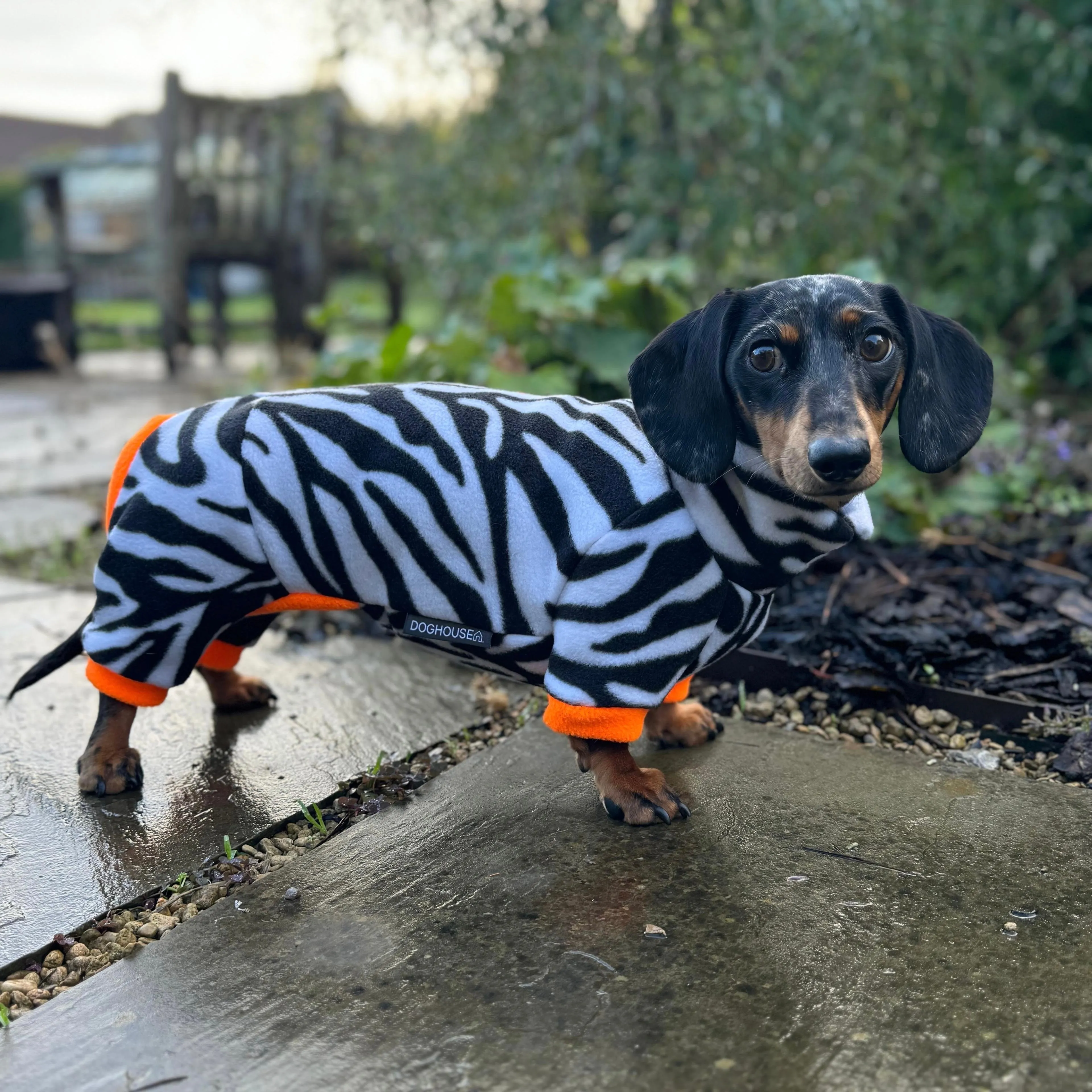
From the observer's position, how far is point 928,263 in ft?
15.6

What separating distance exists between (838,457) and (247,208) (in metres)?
7.04

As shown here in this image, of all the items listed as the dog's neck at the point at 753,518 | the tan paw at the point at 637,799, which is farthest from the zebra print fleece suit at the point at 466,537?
Result: the tan paw at the point at 637,799

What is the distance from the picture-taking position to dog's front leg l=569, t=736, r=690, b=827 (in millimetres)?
1859

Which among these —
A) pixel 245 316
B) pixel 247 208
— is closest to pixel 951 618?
pixel 247 208

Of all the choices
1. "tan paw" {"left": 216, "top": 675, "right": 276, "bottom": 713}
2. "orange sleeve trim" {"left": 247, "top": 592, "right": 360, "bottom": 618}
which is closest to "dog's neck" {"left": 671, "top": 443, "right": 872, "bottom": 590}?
"orange sleeve trim" {"left": 247, "top": 592, "right": 360, "bottom": 618}

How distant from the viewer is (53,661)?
7.07ft

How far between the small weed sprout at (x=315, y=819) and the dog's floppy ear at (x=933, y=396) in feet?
Result: 3.75

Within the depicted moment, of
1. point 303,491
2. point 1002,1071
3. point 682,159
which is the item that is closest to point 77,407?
point 682,159

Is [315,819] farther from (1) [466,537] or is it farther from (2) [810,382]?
(2) [810,382]

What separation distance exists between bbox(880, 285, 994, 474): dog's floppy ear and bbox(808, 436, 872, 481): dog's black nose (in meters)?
0.24

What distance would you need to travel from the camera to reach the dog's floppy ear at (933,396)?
1802 millimetres

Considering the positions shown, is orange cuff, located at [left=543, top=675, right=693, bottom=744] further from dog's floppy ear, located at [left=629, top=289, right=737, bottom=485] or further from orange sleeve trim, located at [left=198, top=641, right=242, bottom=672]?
orange sleeve trim, located at [left=198, top=641, right=242, bottom=672]

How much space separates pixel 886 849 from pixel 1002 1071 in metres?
0.51

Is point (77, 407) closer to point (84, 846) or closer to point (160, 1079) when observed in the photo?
point (84, 846)
